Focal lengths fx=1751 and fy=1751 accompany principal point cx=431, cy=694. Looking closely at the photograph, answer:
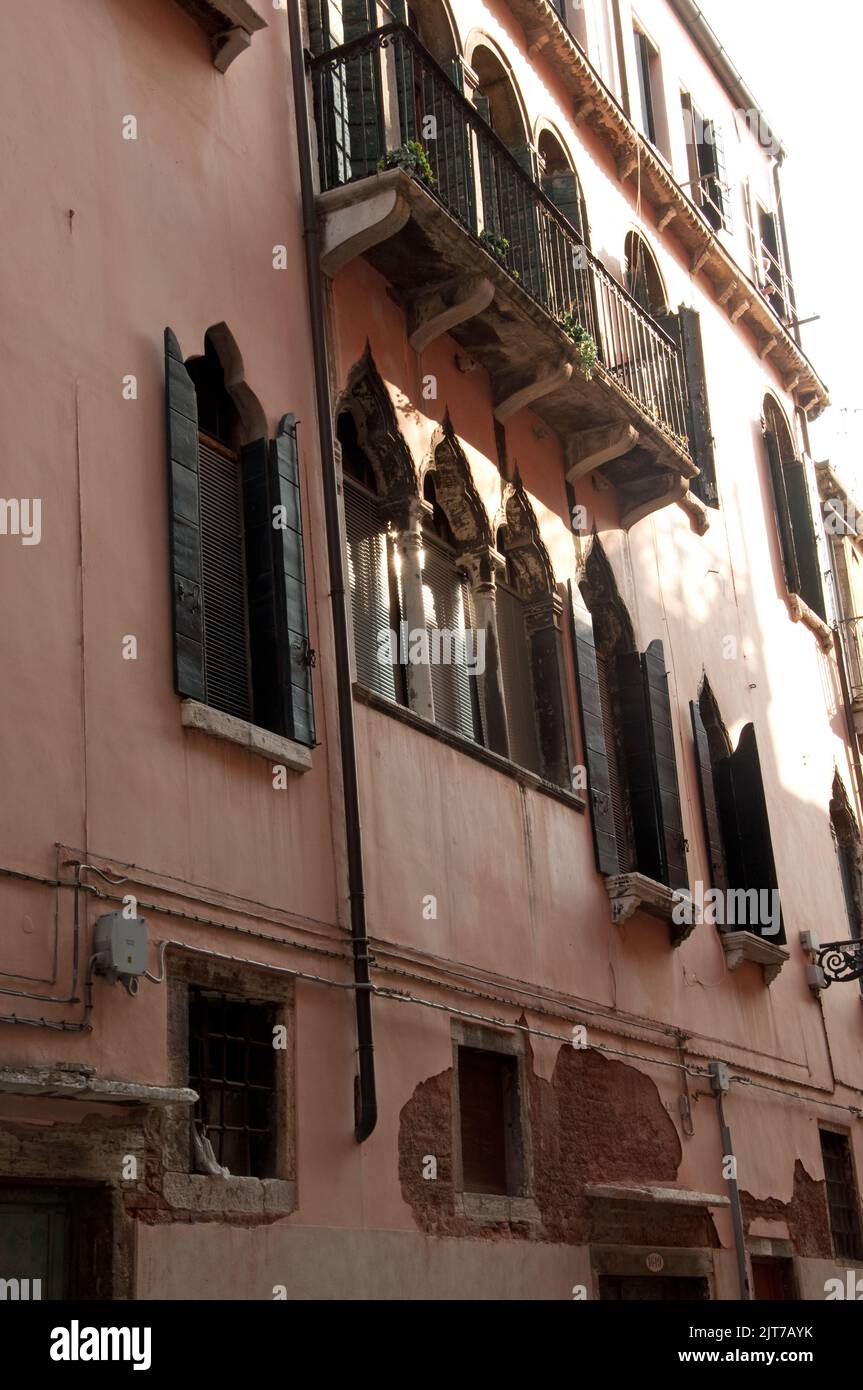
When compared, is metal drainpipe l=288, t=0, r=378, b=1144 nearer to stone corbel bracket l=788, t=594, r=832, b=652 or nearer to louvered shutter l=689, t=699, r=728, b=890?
louvered shutter l=689, t=699, r=728, b=890

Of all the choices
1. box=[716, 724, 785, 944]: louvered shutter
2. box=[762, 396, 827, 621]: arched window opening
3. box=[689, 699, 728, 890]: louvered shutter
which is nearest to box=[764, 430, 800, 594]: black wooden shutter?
box=[762, 396, 827, 621]: arched window opening

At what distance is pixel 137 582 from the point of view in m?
7.54

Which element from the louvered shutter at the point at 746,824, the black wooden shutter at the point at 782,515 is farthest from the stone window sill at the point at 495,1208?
the black wooden shutter at the point at 782,515

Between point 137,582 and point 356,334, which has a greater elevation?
point 356,334

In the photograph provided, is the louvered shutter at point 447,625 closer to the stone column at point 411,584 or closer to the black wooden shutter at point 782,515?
the stone column at point 411,584

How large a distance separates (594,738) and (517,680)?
717 millimetres

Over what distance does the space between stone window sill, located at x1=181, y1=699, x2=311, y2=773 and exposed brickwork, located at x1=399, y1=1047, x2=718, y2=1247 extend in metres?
1.84

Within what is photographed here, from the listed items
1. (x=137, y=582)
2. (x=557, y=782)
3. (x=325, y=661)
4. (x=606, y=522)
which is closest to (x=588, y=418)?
(x=606, y=522)

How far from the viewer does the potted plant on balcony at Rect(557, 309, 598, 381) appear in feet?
38.0

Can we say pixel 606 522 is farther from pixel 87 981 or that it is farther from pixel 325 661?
pixel 87 981

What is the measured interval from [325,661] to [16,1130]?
328cm

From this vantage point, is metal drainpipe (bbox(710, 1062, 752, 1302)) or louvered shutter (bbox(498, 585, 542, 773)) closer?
louvered shutter (bbox(498, 585, 542, 773))

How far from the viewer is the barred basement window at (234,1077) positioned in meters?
7.45

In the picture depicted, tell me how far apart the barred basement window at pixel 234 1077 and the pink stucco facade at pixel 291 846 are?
86 millimetres
